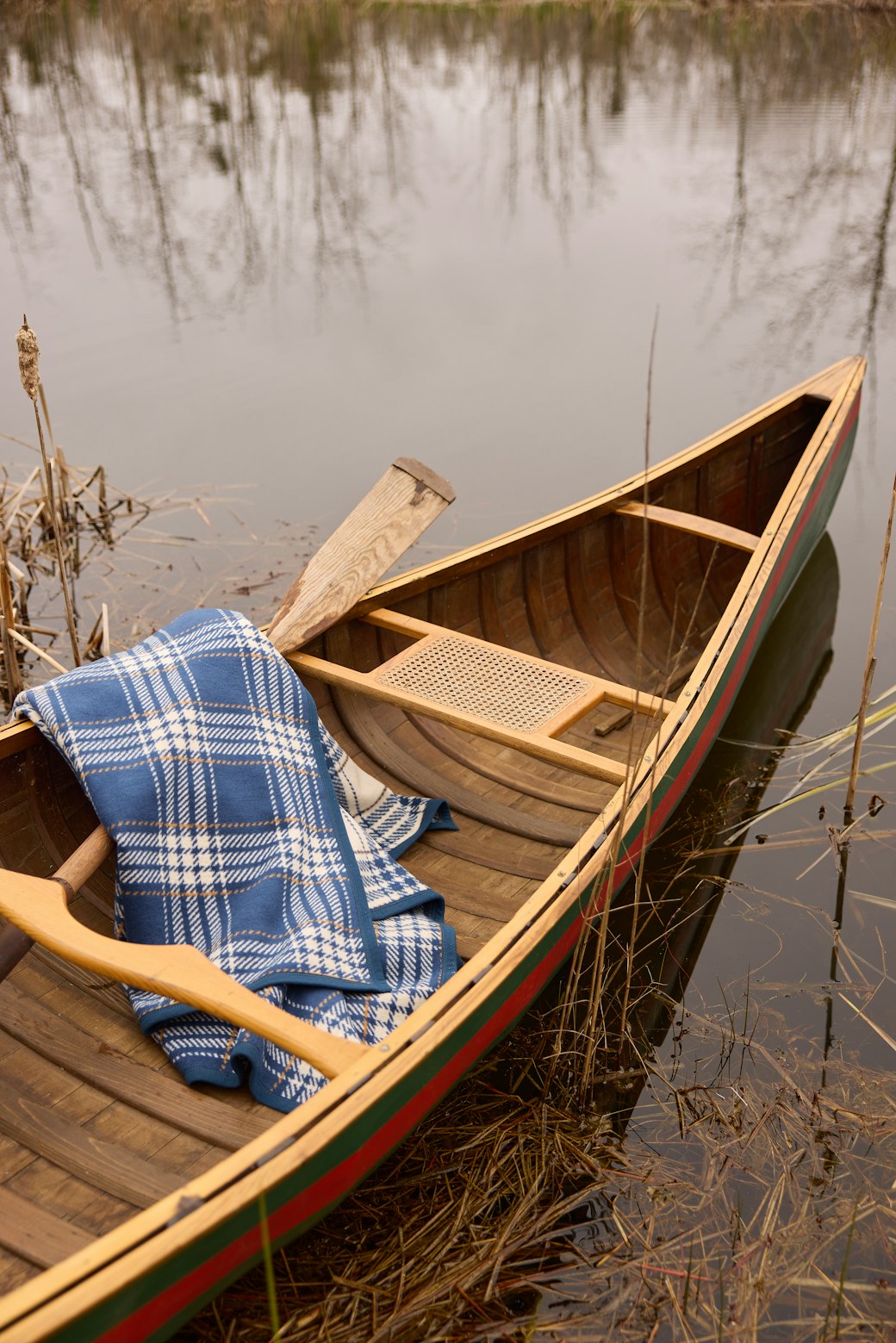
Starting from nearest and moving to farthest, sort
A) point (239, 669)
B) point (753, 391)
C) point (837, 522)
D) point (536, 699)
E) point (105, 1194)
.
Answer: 1. point (105, 1194)
2. point (239, 669)
3. point (536, 699)
4. point (837, 522)
5. point (753, 391)

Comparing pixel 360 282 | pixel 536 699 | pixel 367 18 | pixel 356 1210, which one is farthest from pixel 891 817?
pixel 367 18

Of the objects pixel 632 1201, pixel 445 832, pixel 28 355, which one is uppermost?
pixel 28 355

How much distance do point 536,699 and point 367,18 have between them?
51.4 feet

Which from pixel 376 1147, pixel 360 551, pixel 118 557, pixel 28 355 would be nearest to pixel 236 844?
pixel 376 1147

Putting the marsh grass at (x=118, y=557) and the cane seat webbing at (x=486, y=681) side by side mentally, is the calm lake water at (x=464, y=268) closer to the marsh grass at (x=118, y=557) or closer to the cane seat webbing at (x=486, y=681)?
the marsh grass at (x=118, y=557)

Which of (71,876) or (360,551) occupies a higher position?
(360,551)

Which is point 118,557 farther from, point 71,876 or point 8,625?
point 71,876

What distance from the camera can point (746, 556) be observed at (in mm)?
5051

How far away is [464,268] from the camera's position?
908cm

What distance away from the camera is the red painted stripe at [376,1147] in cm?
191

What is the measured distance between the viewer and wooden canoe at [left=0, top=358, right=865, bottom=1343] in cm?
200

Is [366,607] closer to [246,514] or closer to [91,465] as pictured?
[246,514]

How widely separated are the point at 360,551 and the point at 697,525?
143cm

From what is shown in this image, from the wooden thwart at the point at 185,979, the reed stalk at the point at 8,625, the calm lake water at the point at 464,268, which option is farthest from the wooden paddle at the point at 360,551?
the calm lake water at the point at 464,268
